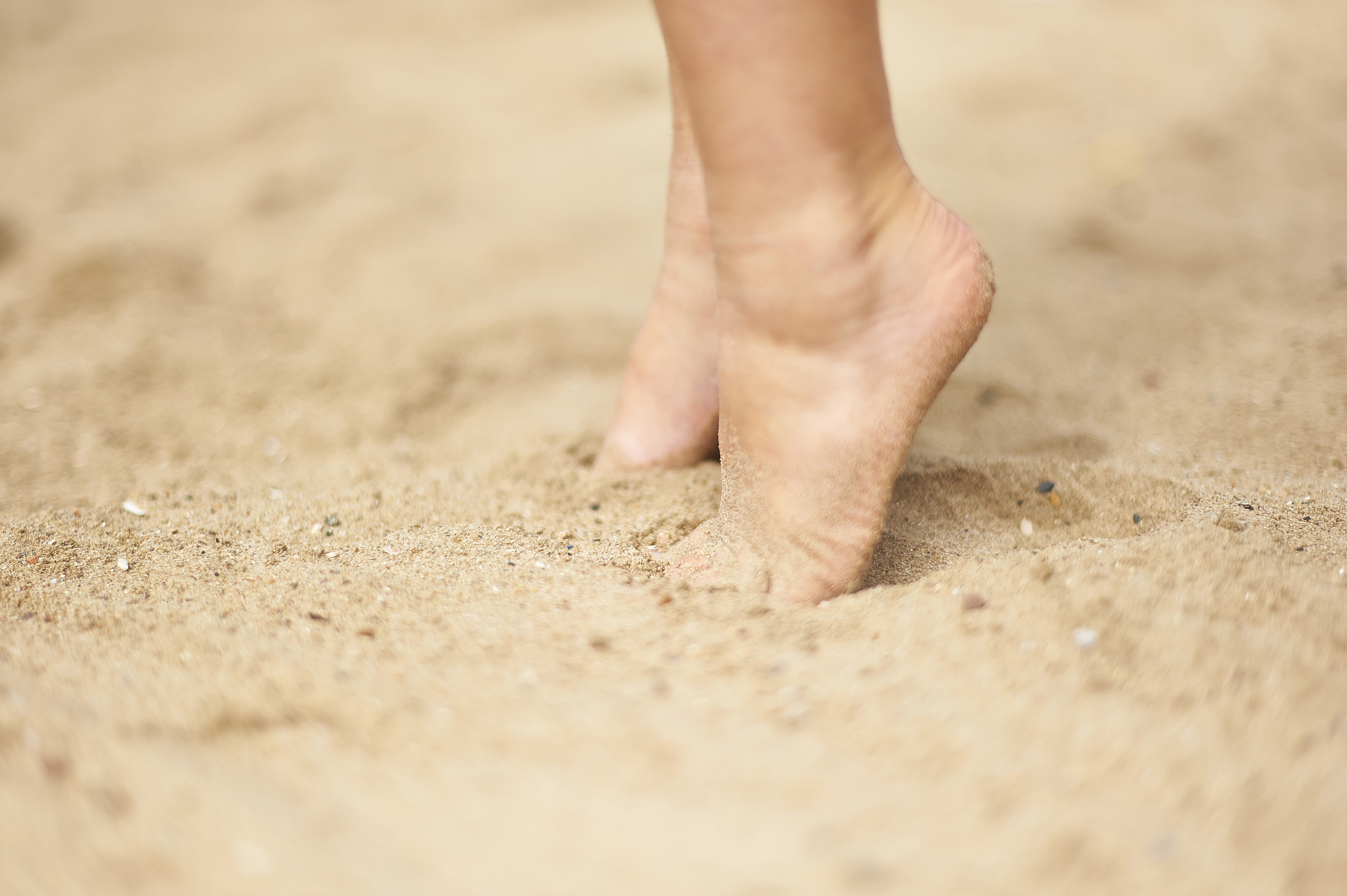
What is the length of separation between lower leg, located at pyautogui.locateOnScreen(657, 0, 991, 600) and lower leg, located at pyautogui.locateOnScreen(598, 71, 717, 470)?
27 centimetres

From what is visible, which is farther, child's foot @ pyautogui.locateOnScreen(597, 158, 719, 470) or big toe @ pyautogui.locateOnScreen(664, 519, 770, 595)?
child's foot @ pyautogui.locateOnScreen(597, 158, 719, 470)

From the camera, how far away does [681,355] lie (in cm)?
130

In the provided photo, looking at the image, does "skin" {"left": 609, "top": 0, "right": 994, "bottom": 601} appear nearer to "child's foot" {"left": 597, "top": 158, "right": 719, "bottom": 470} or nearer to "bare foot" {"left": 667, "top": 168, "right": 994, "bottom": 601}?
"bare foot" {"left": 667, "top": 168, "right": 994, "bottom": 601}

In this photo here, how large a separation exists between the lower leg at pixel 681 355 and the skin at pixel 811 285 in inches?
10.7

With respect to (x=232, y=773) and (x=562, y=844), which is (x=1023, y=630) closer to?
(x=562, y=844)

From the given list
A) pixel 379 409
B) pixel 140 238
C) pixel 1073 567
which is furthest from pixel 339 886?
pixel 140 238

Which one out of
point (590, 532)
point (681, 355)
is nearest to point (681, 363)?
point (681, 355)

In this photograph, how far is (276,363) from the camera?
5.60ft

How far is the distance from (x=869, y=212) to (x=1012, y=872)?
62 cm

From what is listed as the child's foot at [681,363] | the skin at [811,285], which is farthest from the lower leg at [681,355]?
the skin at [811,285]

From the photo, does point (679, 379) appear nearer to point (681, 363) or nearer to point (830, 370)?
point (681, 363)

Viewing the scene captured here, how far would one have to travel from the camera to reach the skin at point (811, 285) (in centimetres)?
85

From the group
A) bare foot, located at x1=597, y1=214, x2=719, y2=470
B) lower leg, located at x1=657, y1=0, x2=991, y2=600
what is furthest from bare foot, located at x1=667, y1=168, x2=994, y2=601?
bare foot, located at x1=597, y1=214, x2=719, y2=470

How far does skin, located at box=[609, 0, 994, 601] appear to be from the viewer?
2.80 feet
